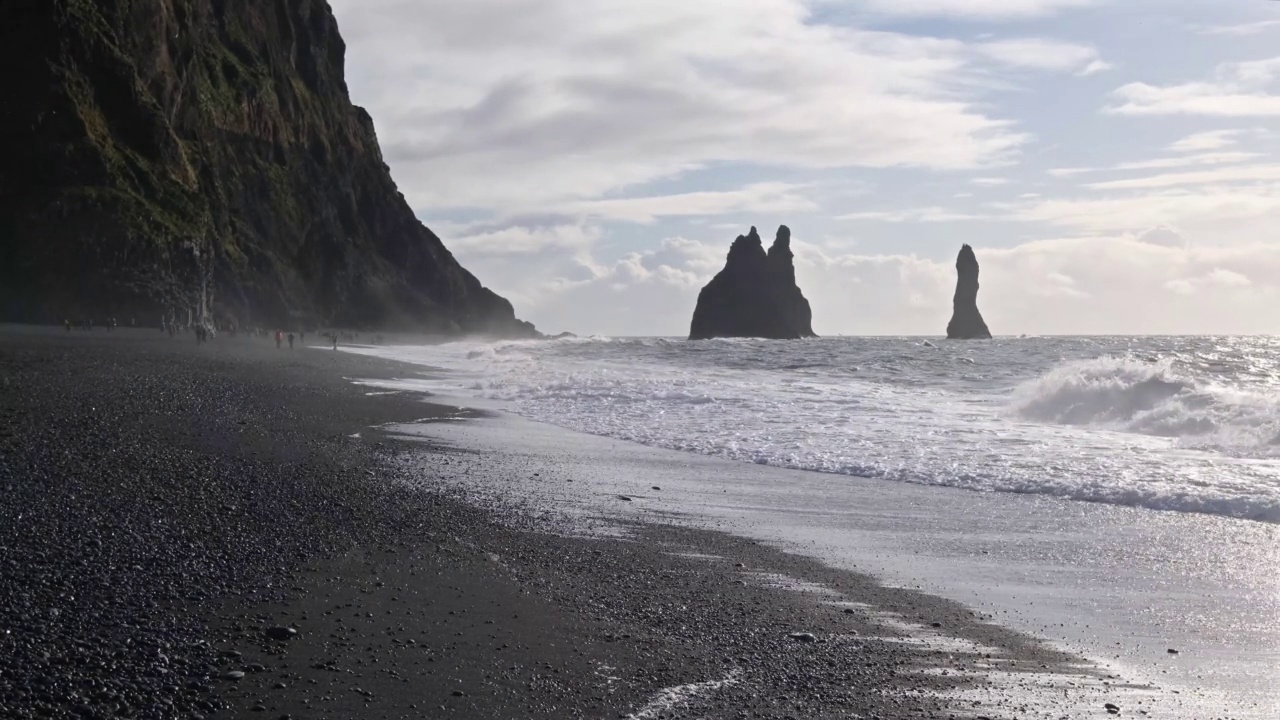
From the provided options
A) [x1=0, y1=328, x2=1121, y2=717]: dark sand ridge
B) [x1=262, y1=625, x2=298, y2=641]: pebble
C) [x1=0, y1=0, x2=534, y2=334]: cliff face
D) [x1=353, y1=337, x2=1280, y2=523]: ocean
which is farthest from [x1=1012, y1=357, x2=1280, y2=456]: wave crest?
[x1=0, y1=0, x2=534, y2=334]: cliff face

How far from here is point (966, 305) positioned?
169 m

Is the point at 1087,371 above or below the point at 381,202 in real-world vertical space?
below

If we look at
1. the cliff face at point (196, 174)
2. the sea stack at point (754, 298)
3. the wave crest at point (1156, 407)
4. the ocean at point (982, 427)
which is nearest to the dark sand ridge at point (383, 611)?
the ocean at point (982, 427)

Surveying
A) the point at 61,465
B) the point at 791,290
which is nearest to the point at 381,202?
the point at 791,290

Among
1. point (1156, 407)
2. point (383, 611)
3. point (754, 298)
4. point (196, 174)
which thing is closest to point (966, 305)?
point (754, 298)

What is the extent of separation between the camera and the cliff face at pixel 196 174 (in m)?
51.3

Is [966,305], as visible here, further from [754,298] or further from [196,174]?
[196,174]

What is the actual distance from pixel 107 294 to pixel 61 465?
4759 centimetres

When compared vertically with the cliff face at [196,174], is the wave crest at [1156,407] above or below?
below

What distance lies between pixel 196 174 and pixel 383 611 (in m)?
66.9

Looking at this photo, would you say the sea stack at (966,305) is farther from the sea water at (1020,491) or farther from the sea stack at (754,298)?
the sea water at (1020,491)

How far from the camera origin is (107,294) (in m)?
52.6

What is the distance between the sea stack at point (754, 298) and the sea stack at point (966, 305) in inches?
970

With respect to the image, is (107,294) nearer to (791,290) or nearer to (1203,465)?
(1203,465)
